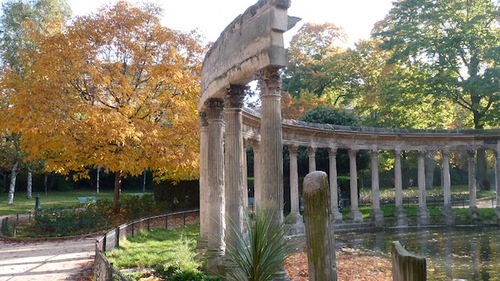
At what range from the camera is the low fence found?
31.7ft

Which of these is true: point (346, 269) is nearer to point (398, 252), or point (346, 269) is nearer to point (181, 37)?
point (398, 252)

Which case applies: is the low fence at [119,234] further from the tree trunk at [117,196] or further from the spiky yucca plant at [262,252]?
the tree trunk at [117,196]

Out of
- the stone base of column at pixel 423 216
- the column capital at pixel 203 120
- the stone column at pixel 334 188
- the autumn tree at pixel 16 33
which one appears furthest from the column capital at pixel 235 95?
the autumn tree at pixel 16 33

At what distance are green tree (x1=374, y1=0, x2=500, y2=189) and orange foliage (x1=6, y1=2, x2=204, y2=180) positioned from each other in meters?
21.3

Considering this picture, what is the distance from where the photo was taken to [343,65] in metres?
45.7

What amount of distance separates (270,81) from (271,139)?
1558 mm

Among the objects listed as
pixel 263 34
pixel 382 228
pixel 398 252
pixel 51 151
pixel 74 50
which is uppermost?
pixel 74 50

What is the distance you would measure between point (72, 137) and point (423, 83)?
29131mm

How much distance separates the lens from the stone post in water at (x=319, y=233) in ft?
18.9

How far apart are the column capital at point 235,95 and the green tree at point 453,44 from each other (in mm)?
27534

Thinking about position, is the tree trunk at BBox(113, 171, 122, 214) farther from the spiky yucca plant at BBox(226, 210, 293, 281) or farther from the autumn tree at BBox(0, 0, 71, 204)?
the spiky yucca plant at BBox(226, 210, 293, 281)

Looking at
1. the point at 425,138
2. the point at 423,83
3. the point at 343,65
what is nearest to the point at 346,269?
the point at 425,138

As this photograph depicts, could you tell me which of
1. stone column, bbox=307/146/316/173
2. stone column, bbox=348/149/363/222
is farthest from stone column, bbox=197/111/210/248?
stone column, bbox=348/149/363/222

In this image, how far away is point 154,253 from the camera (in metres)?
A: 16.8
